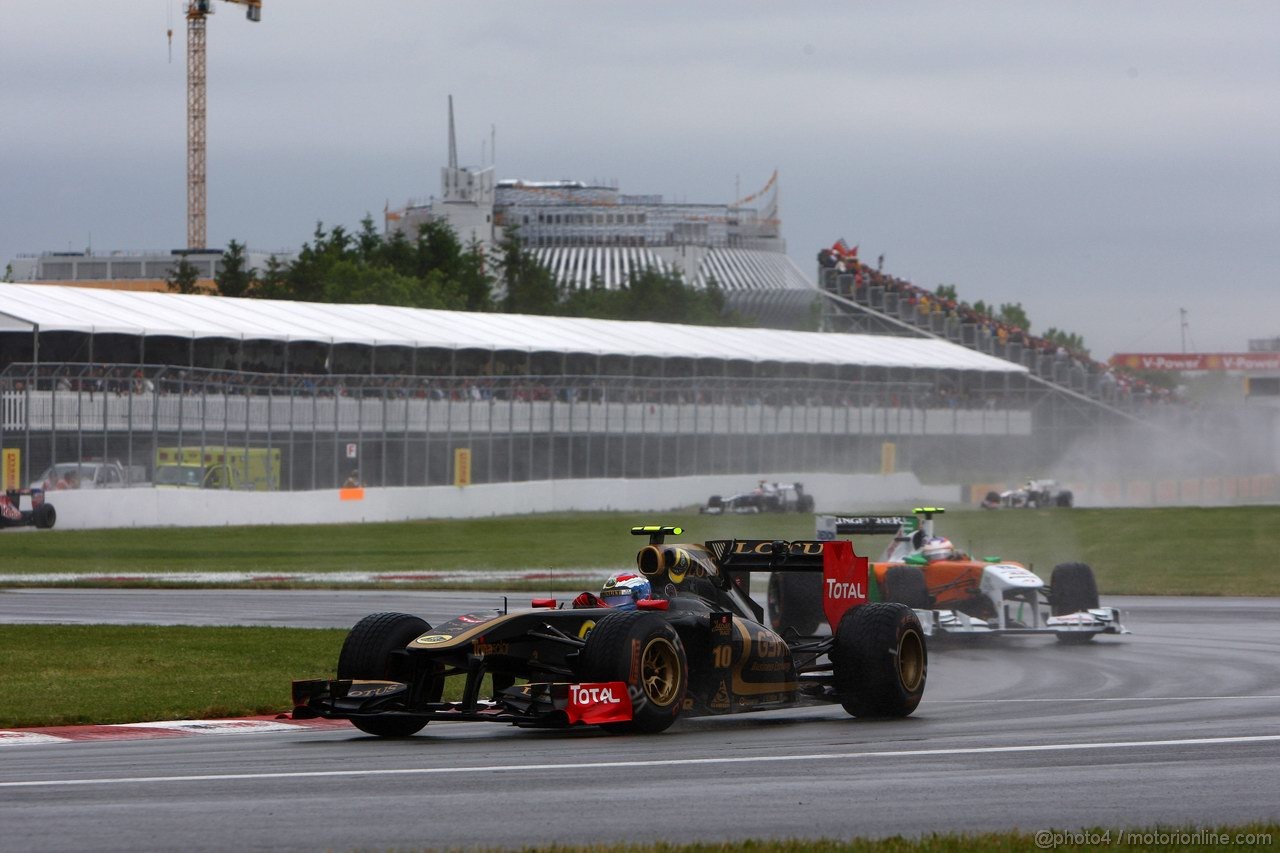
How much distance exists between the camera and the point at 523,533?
4894 cm

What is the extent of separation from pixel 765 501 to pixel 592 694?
48.6 meters

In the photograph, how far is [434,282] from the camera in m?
96.3

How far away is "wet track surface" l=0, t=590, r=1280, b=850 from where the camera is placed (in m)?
8.02

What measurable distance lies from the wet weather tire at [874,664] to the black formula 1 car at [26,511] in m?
36.1

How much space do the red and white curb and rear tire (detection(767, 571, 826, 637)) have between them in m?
4.54

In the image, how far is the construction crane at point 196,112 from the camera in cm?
13600

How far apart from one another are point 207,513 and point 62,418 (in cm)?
489

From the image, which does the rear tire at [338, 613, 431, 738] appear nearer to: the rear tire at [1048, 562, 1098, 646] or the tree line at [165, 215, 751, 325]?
the rear tire at [1048, 562, 1098, 646]

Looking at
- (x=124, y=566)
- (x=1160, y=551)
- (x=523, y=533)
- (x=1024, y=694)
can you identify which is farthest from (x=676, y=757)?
(x=523, y=533)

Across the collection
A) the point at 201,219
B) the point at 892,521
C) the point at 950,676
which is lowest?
the point at 950,676

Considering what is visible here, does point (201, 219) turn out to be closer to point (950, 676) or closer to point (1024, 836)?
point (950, 676)

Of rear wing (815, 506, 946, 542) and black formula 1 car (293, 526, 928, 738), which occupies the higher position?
rear wing (815, 506, 946, 542)

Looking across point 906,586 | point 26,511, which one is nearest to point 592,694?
point 906,586
